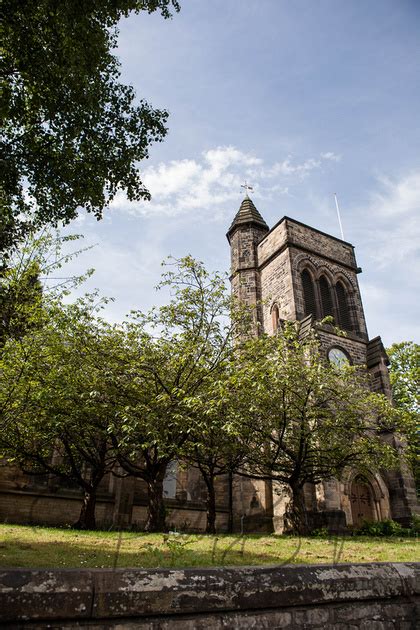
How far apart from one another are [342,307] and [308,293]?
2473 mm

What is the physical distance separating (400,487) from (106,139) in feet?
57.3

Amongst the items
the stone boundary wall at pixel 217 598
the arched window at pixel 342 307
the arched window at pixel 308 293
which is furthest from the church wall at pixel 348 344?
the stone boundary wall at pixel 217 598

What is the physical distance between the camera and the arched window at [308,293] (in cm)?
2189

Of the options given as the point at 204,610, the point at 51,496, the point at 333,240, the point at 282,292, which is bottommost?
the point at 204,610

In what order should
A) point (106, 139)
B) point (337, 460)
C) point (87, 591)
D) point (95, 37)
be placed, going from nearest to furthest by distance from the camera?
point (87, 591)
point (95, 37)
point (106, 139)
point (337, 460)

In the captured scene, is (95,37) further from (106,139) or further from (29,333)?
(29,333)

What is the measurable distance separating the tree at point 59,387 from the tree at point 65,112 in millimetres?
4129

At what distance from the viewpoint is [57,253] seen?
13117 mm

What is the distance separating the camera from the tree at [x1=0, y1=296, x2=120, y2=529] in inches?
443

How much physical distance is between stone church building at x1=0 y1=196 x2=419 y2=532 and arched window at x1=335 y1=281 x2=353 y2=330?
6cm

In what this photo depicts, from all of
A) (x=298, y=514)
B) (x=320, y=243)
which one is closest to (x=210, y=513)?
(x=298, y=514)

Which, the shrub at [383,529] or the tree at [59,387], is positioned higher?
the tree at [59,387]

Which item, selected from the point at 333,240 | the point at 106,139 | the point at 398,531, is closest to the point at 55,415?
the point at 106,139

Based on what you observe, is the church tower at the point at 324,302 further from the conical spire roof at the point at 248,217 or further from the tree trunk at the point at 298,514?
the tree trunk at the point at 298,514
